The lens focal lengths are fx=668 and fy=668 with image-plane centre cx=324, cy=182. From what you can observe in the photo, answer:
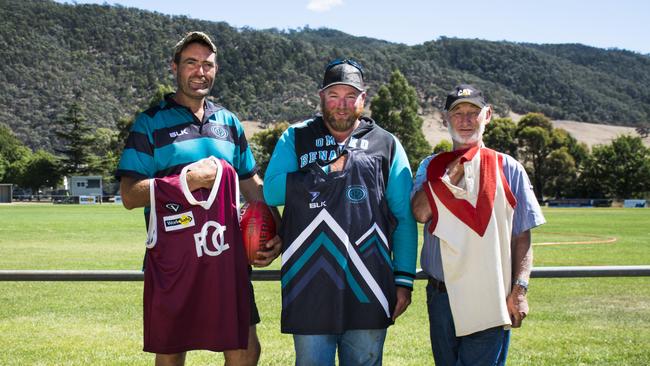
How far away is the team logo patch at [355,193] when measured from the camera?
3908 millimetres

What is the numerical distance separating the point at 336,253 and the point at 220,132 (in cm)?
111

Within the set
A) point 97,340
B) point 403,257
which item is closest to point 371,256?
point 403,257

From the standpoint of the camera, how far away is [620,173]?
75.1m

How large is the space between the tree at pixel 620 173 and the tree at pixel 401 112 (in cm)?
2038

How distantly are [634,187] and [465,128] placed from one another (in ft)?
258

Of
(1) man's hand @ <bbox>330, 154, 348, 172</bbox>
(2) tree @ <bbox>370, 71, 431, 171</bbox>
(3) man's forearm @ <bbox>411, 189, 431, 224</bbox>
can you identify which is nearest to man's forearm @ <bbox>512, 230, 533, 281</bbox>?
(3) man's forearm @ <bbox>411, 189, 431, 224</bbox>

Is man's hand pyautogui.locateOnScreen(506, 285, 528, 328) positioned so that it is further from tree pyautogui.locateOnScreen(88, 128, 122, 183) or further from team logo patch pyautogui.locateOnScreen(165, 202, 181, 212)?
tree pyautogui.locateOnScreen(88, 128, 122, 183)

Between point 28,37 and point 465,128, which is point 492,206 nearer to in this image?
point 465,128

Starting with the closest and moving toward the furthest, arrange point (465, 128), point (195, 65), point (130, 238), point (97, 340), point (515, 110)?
point (465, 128) → point (195, 65) → point (97, 340) → point (130, 238) → point (515, 110)

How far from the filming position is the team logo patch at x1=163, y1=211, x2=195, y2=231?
13.2 ft

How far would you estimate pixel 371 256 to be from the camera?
3934mm

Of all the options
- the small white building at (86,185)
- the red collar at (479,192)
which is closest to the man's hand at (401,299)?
the red collar at (479,192)

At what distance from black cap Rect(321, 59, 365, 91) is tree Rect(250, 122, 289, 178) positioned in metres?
81.7

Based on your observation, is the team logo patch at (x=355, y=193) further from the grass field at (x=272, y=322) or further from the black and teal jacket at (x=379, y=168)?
the grass field at (x=272, y=322)
